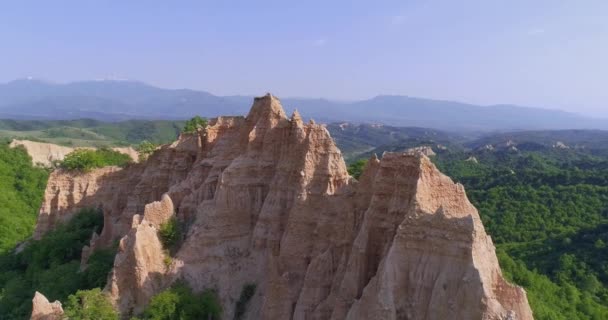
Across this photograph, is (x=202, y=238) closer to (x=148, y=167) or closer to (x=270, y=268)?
(x=270, y=268)

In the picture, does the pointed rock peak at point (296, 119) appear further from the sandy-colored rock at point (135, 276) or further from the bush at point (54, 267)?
the bush at point (54, 267)

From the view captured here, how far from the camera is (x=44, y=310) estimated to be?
76.2ft

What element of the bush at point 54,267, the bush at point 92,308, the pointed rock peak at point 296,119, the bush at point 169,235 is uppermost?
the pointed rock peak at point 296,119

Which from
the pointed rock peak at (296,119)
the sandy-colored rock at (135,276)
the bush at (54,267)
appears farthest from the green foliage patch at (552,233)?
the bush at (54,267)

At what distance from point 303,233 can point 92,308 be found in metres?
9.74

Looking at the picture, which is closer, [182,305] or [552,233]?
[182,305]

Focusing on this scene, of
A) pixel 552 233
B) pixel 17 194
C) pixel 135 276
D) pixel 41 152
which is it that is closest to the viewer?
pixel 135 276

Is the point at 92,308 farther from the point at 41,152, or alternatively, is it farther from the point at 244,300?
the point at 41,152

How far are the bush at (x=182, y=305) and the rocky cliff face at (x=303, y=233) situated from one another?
851 millimetres

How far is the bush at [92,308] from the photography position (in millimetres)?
21938

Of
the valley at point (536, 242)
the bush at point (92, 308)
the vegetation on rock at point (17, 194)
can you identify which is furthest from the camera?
the vegetation on rock at point (17, 194)

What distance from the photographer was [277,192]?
24.9 metres

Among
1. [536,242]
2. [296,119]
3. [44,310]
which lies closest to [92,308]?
[44,310]

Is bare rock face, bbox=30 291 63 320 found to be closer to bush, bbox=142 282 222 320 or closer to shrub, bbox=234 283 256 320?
bush, bbox=142 282 222 320
